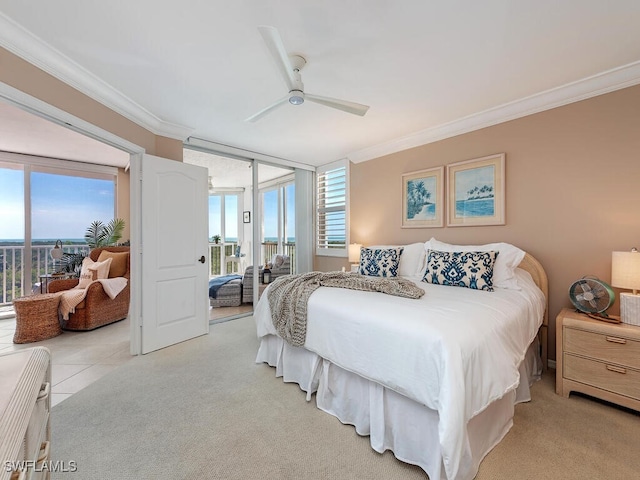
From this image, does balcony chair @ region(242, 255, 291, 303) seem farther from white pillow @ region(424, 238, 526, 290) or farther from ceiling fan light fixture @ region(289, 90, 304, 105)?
white pillow @ region(424, 238, 526, 290)

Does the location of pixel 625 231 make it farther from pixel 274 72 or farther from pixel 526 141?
pixel 274 72

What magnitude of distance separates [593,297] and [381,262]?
180cm

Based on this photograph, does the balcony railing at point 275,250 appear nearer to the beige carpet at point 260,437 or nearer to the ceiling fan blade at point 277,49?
the beige carpet at point 260,437

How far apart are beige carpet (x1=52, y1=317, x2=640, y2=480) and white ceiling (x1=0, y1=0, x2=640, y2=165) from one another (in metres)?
2.57

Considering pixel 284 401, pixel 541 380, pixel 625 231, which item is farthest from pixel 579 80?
pixel 284 401

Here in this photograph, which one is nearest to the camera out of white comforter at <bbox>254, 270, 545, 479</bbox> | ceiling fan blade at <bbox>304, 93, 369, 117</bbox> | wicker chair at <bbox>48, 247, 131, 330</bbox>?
white comforter at <bbox>254, 270, 545, 479</bbox>

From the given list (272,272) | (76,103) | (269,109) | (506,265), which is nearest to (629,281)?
(506,265)

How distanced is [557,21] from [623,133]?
1.26 m

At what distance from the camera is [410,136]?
3.64 meters

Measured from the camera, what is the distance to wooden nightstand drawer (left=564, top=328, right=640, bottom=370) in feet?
6.11

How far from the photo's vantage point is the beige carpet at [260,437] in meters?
1.48

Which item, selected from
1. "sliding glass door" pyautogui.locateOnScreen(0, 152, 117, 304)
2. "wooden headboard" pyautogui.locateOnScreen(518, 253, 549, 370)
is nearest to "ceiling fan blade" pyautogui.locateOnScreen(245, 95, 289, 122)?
"wooden headboard" pyautogui.locateOnScreen(518, 253, 549, 370)

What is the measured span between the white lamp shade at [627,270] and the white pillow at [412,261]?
4.81ft

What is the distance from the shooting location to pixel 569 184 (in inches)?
100.0
